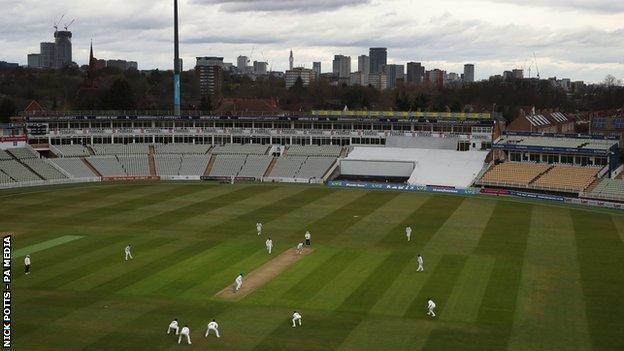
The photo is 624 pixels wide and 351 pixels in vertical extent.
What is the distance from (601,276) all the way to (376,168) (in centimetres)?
4592

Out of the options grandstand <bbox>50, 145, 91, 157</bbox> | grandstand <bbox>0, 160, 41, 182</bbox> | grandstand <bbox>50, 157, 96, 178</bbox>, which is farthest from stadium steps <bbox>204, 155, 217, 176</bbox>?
grandstand <bbox>0, 160, 41, 182</bbox>

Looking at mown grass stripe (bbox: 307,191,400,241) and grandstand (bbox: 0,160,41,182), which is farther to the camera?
grandstand (bbox: 0,160,41,182)

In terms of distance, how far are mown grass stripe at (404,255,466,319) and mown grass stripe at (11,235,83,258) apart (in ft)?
75.3

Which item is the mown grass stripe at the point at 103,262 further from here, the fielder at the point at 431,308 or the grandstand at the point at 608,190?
the grandstand at the point at 608,190

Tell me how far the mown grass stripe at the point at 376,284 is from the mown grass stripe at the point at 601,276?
29.9 ft

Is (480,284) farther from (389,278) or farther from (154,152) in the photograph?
(154,152)

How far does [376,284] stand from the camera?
35344 mm

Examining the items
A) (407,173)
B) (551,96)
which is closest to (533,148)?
(407,173)

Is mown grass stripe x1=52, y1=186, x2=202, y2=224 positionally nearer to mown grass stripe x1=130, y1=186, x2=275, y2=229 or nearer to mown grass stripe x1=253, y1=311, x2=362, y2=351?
mown grass stripe x1=130, y1=186, x2=275, y2=229

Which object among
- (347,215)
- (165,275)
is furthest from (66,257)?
(347,215)

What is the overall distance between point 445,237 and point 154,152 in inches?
2024

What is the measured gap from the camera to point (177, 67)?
9700 cm

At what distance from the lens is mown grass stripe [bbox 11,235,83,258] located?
42031 mm

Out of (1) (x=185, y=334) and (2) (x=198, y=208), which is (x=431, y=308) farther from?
(2) (x=198, y=208)
